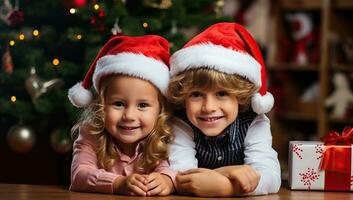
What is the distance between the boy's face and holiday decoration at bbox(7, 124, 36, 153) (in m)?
1.05

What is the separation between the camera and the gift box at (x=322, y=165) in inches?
57.1

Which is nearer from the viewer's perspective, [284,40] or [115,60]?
[115,60]

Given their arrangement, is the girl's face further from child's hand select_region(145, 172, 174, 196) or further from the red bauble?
the red bauble

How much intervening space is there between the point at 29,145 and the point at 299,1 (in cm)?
199

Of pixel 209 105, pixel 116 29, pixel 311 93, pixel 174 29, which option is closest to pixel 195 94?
pixel 209 105

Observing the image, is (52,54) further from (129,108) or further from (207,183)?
(207,183)

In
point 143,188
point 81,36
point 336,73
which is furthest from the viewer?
point 336,73

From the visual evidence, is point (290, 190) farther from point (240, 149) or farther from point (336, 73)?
point (336, 73)

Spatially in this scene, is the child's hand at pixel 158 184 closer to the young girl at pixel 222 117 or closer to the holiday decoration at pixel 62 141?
the young girl at pixel 222 117

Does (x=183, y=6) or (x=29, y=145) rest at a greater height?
(x=183, y=6)

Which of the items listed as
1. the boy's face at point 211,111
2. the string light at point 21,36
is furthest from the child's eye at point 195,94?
the string light at point 21,36

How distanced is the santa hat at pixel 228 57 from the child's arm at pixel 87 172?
24 cm

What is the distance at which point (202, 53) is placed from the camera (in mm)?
1356

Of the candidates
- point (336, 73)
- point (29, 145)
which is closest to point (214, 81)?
point (29, 145)
